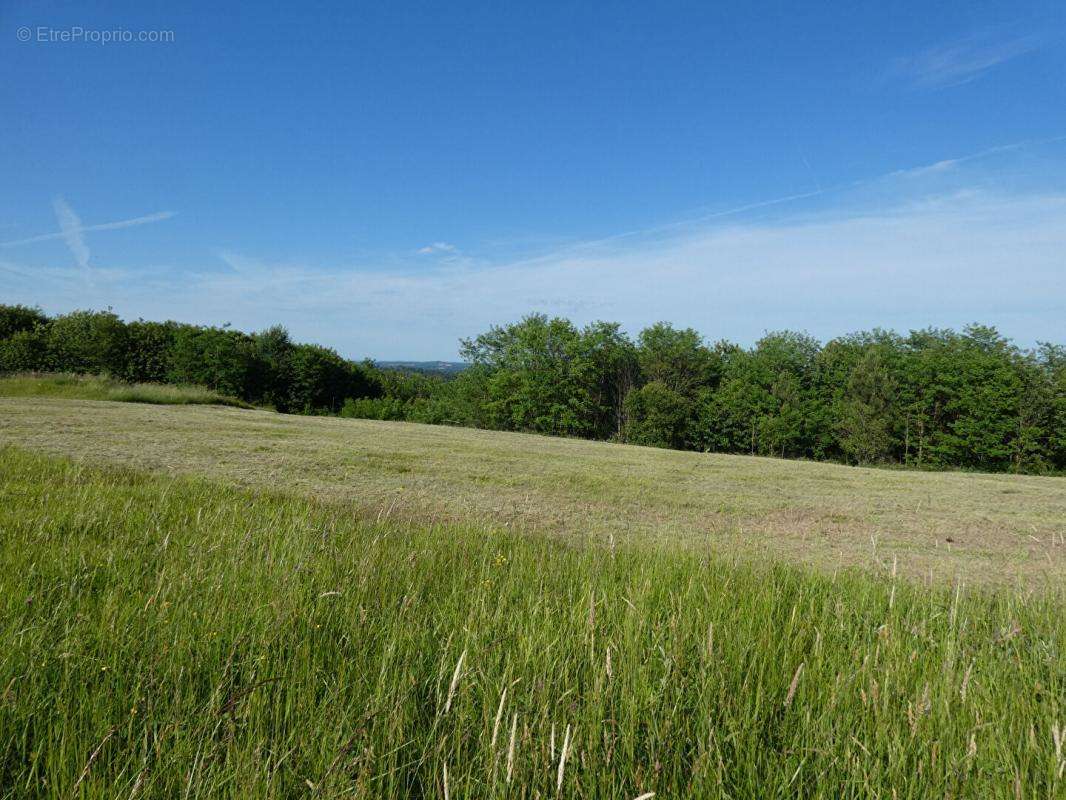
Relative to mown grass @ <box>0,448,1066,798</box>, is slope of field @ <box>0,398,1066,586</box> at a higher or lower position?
lower

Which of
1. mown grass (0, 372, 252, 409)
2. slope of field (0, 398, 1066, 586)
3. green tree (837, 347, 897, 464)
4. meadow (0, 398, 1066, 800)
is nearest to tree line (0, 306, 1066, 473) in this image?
green tree (837, 347, 897, 464)

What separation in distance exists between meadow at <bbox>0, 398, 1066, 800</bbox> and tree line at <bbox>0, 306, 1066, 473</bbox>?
37522 mm

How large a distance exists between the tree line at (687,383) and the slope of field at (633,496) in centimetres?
2588

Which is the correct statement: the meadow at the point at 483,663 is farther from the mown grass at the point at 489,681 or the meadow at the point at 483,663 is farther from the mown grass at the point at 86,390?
the mown grass at the point at 86,390

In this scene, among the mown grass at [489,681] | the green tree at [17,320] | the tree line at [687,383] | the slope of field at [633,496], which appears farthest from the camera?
the green tree at [17,320]

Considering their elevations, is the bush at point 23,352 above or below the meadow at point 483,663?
above

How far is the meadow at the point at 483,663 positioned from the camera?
62.4 inches

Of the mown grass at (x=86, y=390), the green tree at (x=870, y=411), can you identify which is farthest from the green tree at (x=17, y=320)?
the green tree at (x=870, y=411)

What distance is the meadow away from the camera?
158 centimetres

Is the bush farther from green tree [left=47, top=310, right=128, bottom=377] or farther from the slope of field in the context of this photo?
the slope of field

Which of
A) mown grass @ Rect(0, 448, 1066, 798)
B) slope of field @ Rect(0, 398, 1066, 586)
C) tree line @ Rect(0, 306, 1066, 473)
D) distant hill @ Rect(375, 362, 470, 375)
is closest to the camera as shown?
mown grass @ Rect(0, 448, 1066, 798)

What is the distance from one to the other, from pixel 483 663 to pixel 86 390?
97.0ft

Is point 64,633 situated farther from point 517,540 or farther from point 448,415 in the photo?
point 448,415

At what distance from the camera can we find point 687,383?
45000 mm
